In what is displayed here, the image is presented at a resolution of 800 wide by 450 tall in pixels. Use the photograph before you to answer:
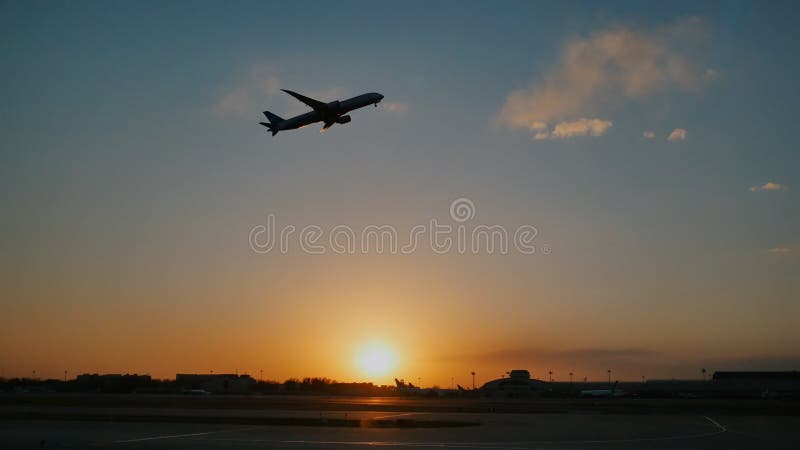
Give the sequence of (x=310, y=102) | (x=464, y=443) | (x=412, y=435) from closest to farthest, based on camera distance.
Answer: (x=464, y=443)
(x=412, y=435)
(x=310, y=102)

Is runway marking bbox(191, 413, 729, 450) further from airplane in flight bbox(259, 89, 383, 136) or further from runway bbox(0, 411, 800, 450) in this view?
airplane in flight bbox(259, 89, 383, 136)

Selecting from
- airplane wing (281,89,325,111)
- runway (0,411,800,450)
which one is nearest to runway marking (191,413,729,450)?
runway (0,411,800,450)

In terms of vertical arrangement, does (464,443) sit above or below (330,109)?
below

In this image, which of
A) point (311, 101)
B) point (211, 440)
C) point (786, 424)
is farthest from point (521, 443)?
point (311, 101)

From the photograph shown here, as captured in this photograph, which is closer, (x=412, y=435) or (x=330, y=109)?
(x=412, y=435)

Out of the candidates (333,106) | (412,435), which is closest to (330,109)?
(333,106)

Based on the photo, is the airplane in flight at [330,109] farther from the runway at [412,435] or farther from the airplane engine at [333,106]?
the runway at [412,435]

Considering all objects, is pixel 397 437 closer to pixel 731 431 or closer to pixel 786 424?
pixel 731 431

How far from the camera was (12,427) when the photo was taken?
52.2 metres

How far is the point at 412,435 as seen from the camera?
159 ft

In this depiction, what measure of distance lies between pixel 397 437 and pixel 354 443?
500 cm

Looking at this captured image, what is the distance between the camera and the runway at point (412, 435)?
Answer: 41031 millimetres

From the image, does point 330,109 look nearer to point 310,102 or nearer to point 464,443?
point 310,102

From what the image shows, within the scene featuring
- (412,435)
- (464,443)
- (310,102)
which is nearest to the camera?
(464,443)
